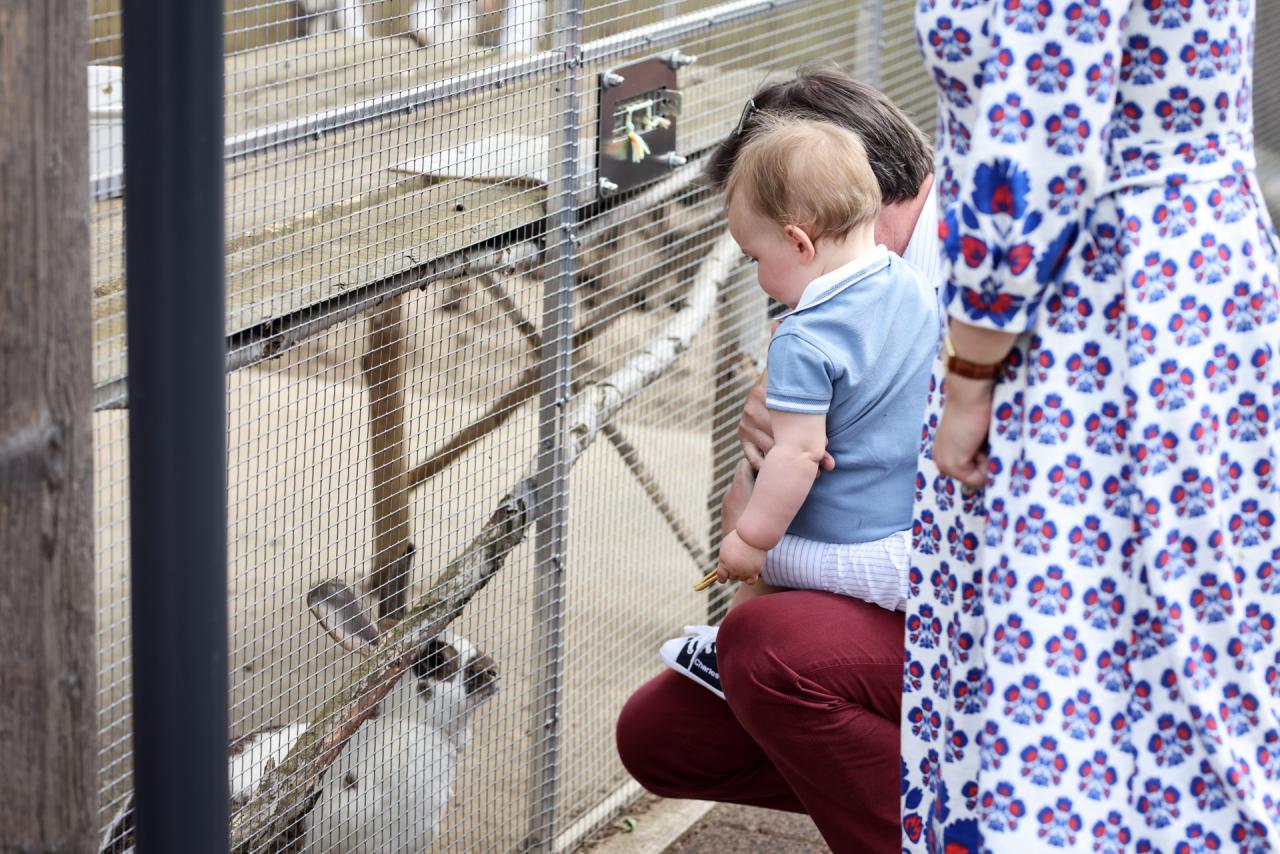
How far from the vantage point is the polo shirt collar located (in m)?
1.96

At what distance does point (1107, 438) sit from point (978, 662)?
0.90 feet

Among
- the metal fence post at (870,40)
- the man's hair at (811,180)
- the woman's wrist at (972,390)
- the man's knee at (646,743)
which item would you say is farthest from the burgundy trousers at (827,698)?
the metal fence post at (870,40)

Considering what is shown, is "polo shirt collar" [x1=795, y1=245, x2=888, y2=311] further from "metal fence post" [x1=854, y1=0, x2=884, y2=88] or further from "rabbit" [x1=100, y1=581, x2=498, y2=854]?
"metal fence post" [x1=854, y1=0, x2=884, y2=88]

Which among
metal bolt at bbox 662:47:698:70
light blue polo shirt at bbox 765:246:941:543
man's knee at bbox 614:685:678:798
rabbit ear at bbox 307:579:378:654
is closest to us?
light blue polo shirt at bbox 765:246:941:543

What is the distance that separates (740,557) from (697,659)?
0.95 ft

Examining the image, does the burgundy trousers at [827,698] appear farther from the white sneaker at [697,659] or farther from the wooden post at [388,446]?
the wooden post at [388,446]

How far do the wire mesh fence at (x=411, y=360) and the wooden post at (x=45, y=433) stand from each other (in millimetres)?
602

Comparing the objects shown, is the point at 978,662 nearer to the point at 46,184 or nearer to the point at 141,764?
the point at 141,764

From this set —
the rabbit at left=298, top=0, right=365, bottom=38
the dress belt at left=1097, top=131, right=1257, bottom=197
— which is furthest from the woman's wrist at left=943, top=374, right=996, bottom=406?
the rabbit at left=298, top=0, right=365, bottom=38

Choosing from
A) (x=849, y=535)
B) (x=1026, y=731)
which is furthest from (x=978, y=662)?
(x=849, y=535)

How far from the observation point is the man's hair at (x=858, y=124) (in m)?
2.20

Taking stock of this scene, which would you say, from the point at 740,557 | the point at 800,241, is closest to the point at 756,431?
the point at 740,557

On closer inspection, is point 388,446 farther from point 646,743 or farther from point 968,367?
point 968,367

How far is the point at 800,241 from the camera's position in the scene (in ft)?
6.43
